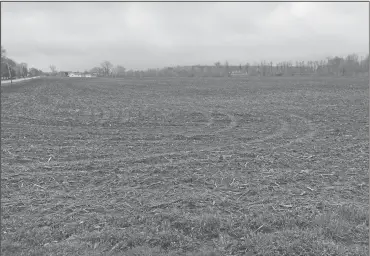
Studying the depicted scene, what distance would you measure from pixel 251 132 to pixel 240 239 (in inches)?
292

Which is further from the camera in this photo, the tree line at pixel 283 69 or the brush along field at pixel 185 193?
the tree line at pixel 283 69

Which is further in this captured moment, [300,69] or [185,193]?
[300,69]

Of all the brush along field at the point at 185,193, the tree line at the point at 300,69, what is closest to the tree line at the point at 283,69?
the tree line at the point at 300,69

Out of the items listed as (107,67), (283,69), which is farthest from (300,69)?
(107,67)

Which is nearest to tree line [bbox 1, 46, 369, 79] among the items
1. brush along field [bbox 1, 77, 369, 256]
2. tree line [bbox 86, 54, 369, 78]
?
tree line [bbox 86, 54, 369, 78]

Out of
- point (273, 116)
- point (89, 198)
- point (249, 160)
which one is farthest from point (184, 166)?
point (273, 116)

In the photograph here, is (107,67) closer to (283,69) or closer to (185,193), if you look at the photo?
(283,69)

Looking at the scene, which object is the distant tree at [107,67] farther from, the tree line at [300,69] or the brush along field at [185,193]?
the brush along field at [185,193]

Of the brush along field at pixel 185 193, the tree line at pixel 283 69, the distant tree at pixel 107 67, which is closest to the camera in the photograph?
the brush along field at pixel 185 193

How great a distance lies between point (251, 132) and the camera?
11070mm

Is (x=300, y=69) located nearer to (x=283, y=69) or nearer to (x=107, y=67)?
(x=283, y=69)

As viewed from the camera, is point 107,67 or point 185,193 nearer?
point 185,193

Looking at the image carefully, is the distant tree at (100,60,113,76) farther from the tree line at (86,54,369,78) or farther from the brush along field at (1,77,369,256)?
the brush along field at (1,77,369,256)

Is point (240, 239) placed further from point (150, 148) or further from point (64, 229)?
point (150, 148)
